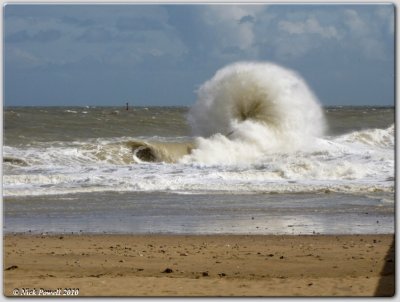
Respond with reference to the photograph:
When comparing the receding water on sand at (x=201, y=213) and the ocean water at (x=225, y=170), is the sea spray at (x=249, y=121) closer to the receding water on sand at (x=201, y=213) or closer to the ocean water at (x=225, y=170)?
the ocean water at (x=225, y=170)

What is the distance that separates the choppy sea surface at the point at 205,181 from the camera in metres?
7.94

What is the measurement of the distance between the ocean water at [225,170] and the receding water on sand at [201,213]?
1 centimetres

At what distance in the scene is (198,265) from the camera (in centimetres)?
574

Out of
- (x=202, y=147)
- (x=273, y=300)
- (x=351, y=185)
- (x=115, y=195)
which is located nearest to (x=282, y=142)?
(x=202, y=147)

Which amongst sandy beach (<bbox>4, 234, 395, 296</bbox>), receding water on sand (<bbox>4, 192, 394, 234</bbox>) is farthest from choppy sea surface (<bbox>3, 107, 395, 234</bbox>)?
sandy beach (<bbox>4, 234, 395, 296</bbox>)

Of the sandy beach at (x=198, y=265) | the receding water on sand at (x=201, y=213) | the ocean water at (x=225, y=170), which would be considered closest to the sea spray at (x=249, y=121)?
the ocean water at (x=225, y=170)

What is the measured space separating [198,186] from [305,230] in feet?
11.7

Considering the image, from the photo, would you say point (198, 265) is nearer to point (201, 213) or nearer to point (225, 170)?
point (201, 213)

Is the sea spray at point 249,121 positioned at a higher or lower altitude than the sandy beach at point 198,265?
higher

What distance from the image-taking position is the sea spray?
45.5 ft

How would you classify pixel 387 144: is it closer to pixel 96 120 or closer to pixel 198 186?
pixel 198 186

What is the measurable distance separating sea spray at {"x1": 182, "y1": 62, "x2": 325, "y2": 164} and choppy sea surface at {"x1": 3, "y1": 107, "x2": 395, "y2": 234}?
5 cm

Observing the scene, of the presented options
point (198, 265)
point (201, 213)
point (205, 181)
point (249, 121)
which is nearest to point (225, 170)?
point (205, 181)

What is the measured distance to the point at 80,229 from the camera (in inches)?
300
